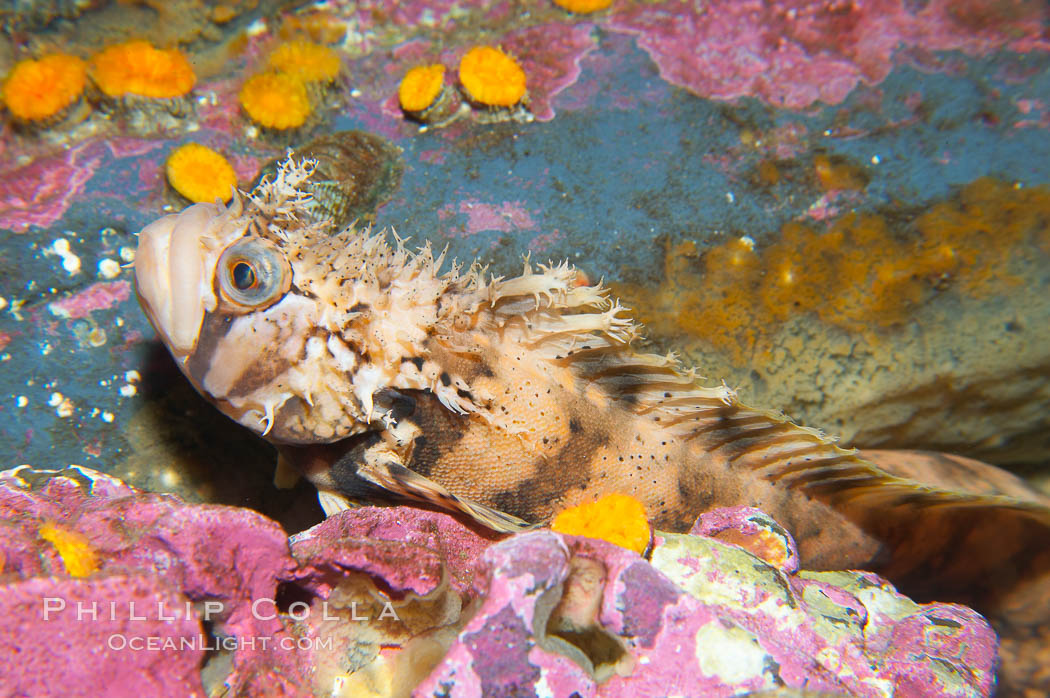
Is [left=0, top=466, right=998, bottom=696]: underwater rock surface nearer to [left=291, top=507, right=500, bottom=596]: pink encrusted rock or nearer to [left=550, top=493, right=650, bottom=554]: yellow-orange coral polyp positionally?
[left=291, top=507, right=500, bottom=596]: pink encrusted rock

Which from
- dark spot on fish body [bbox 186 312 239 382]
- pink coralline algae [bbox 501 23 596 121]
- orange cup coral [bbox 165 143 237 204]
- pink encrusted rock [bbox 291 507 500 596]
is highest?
pink coralline algae [bbox 501 23 596 121]

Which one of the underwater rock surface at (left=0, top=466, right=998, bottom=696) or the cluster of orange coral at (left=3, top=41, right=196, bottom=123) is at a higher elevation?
the cluster of orange coral at (left=3, top=41, right=196, bottom=123)

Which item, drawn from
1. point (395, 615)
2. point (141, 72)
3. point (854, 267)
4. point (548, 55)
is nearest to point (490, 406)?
point (395, 615)

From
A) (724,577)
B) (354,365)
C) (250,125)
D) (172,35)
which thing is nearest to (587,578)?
(724,577)

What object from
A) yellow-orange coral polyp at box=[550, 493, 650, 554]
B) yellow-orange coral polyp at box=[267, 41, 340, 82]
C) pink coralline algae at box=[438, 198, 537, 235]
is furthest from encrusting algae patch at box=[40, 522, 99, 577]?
yellow-orange coral polyp at box=[267, 41, 340, 82]

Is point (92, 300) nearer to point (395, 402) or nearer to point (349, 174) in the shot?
point (349, 174)

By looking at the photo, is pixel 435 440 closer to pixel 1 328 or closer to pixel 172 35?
pixel 1 328
